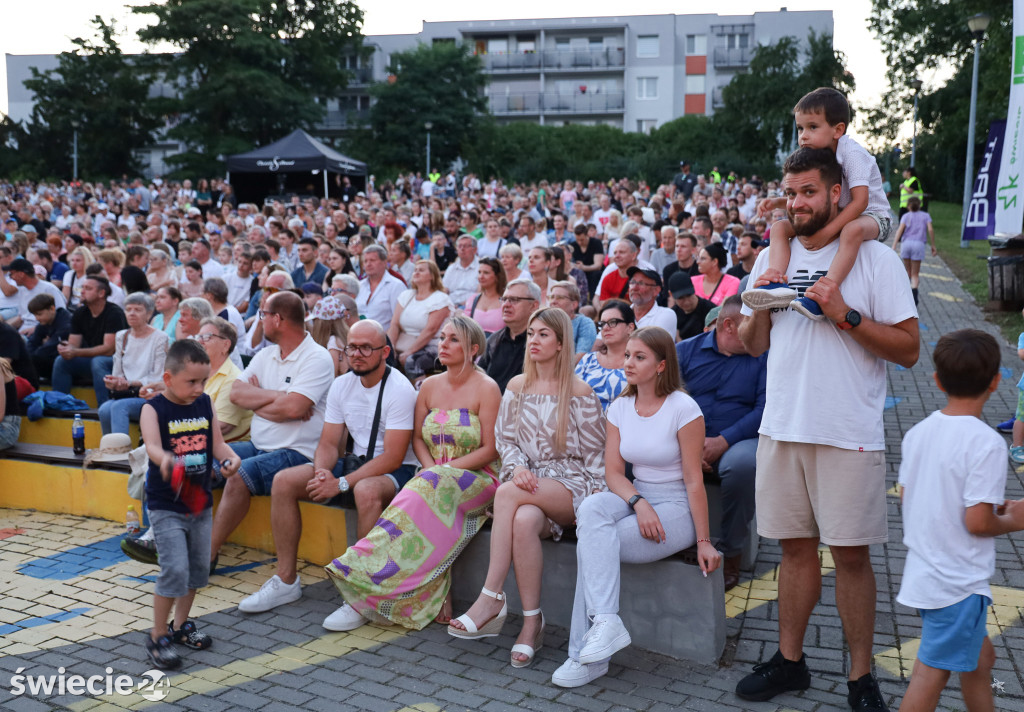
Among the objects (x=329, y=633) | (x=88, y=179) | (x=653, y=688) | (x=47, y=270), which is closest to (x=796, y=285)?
(x=653, y=688)

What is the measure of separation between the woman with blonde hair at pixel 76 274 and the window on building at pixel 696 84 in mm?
52714

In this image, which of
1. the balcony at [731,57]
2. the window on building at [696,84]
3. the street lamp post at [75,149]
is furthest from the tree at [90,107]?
the balcony at [731,57]

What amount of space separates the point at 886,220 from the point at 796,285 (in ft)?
1.44

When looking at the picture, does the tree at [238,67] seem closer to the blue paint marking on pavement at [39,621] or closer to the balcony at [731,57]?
the balcony at [731,57]

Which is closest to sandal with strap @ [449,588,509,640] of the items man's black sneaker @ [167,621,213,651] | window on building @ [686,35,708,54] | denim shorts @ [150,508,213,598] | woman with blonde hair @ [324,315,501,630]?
woman with blonde hair @ [324,315,501,630]

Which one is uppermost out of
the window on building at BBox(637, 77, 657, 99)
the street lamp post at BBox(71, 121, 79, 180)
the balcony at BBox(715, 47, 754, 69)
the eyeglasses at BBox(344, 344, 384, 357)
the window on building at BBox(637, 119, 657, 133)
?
the balcony at BBox(715, 47, 754, 69)

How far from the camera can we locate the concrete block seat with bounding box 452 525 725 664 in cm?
423

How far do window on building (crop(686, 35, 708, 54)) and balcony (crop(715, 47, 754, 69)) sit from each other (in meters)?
0.96

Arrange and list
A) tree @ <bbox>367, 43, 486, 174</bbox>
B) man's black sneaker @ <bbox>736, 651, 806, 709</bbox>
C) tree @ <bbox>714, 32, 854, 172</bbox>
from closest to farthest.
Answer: man's black sneaker @ <bbox>736, 651, 806, 709</bbox> → tree @ <bbox>714, 32, 854, 172</bbox> → tree @ <bbox>367, 43, 486, 174</bbox>

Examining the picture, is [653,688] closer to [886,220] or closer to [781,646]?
[781,646]

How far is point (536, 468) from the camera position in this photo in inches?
193

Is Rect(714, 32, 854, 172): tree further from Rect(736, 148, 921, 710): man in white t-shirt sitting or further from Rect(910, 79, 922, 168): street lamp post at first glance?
Rect(736, 148, 921, 710): man in white t-shirt sitting

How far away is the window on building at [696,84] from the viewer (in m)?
59.0

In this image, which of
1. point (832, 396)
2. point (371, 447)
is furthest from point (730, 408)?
point (371, 447)
